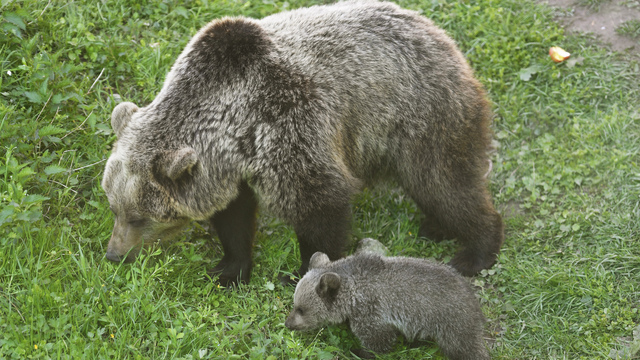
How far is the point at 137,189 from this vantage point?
5.17 m

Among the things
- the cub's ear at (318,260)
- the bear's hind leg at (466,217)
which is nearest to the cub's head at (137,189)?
the cub's ear at (318,260)

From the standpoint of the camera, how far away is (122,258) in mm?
5387

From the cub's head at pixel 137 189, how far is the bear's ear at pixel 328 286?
1266 millimetres

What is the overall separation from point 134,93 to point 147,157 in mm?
2009

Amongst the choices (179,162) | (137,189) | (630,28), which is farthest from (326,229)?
(630,28)

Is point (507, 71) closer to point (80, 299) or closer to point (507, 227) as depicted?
point (507, 227)

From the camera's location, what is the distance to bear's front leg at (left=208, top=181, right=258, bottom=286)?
228 inches

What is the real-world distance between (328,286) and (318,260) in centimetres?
37

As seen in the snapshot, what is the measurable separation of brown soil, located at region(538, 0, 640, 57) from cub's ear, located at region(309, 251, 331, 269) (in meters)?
4.26

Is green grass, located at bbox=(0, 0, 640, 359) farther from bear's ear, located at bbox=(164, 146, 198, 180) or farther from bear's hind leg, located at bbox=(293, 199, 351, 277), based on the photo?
bear's ear, located at bbox=(164, 146, 198, 180)

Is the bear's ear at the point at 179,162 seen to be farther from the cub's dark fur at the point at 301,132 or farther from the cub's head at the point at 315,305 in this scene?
the cub's head at the point at 315,305

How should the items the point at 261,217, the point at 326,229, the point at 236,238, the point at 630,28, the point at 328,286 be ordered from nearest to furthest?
the point at 328,286
the point at 326,229
the point at 236,238
the point at 261,217
the point at 630,28

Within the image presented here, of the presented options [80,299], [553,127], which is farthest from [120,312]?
[553,127]

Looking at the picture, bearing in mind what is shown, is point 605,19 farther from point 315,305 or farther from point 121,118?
point 121,118
